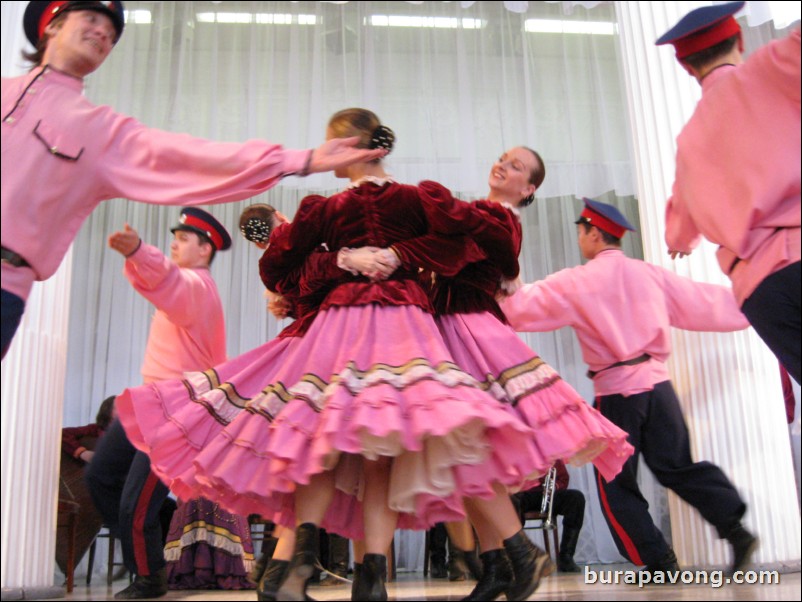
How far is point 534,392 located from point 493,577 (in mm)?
543

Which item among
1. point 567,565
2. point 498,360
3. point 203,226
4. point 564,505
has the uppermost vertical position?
point 203,226

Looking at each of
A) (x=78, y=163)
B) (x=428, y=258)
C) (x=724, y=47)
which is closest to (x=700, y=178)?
(x=724, y=47)

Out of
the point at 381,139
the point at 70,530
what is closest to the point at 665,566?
the point at 381,139

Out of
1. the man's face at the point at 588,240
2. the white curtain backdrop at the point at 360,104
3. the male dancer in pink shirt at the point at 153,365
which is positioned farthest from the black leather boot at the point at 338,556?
the man's face at the point at 588,240

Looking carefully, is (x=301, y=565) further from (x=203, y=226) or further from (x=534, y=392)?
(x=203, y=226)

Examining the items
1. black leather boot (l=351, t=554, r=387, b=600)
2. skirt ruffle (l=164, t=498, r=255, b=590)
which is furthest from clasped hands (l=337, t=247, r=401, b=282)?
skirt ruffle (l=164, t=498, r=255, b=590)

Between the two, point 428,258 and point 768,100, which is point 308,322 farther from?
point 768,100

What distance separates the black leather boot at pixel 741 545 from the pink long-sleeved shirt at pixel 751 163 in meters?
1.45

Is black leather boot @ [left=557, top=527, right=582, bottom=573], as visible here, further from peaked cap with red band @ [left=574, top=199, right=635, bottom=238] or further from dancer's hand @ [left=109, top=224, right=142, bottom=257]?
dancer's hand @ [left=109, top=224, right=142, bottom=257]

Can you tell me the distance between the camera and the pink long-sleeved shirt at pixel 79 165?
196cm

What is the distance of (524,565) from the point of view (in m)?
2.24

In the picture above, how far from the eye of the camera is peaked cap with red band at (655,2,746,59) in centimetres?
219

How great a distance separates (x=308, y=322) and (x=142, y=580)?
1.36 meters

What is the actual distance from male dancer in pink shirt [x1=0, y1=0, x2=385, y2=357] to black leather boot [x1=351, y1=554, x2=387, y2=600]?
1.02 metres
